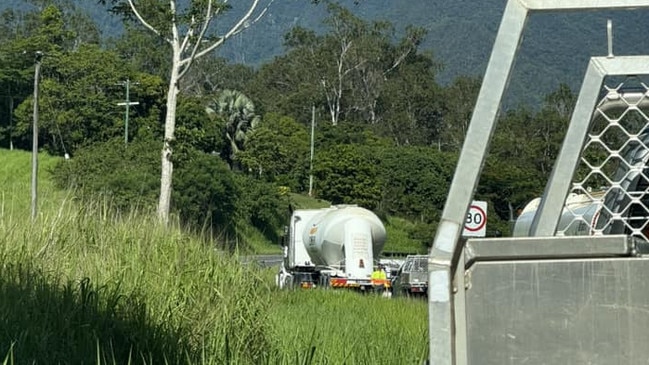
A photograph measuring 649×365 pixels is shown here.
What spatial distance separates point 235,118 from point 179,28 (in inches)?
2029

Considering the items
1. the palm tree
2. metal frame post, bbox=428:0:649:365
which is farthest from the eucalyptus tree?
the palm tree

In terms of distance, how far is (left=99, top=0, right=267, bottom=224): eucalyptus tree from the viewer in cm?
2594

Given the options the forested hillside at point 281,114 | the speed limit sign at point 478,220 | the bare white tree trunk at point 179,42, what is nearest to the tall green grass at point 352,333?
the speed limit sign at point 478,220

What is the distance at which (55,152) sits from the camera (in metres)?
70.2

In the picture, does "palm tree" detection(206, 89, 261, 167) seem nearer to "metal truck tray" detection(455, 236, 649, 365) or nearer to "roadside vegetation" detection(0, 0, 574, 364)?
"roadside vegetation" detection(0, 0, 574, 364)

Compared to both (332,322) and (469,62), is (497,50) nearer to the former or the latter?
(332,322)

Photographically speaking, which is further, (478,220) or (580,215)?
(478,220)

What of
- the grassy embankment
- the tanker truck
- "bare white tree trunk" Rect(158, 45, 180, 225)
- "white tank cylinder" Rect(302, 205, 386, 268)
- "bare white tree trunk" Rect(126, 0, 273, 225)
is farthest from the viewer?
"white tank cylinder" Rect(302, 205, 386, 268)

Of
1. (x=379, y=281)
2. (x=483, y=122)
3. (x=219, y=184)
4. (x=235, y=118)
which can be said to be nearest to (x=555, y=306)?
(x=483, y=122)

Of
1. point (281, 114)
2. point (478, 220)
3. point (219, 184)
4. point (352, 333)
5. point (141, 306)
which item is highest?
point (281, 114)

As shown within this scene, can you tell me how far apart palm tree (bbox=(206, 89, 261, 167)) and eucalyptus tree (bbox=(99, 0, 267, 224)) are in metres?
50.3

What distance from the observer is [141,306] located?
8234 millimetres

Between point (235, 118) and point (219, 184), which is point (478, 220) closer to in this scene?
point (219, 184)

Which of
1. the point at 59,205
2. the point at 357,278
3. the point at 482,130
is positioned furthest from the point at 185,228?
the point at 357,278
